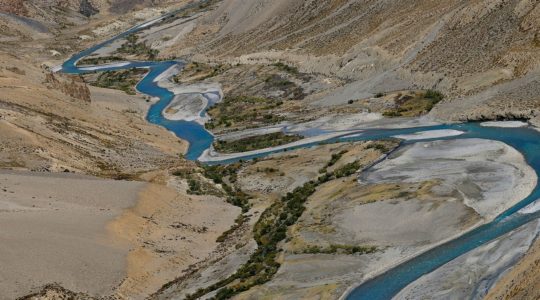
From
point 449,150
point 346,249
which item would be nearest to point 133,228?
point 346,249

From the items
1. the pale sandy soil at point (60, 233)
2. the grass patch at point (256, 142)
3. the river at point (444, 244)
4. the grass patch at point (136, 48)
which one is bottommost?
the river at point (444, 244)

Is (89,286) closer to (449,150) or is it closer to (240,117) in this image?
(449,150)

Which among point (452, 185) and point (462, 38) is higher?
point (462, 38)

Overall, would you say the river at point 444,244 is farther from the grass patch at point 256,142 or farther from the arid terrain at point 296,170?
the grass patch at point 256,142

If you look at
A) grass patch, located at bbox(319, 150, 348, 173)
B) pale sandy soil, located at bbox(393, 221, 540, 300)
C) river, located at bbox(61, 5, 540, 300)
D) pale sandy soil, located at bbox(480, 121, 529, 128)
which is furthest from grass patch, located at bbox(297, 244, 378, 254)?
pale sandy soil, located at bbox(480, 121, 529, 128)

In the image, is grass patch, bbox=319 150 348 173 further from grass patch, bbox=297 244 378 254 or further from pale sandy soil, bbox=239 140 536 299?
grass patch, bbox=297 244 378 254

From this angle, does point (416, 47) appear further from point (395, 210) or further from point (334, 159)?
point (395, 210)

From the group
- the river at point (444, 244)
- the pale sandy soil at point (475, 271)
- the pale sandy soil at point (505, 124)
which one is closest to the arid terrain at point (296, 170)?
the pale sandy soil at point (475, 271)
